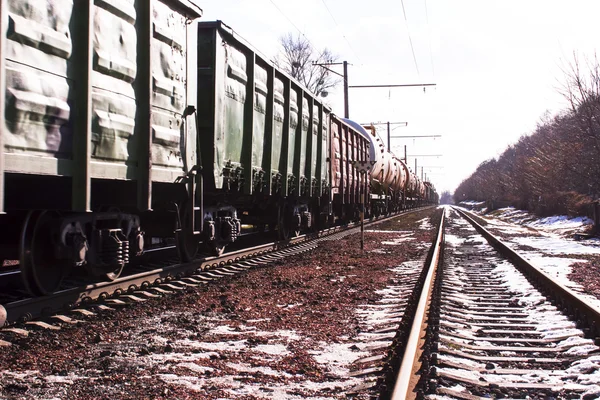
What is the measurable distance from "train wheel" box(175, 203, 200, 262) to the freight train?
2 cm

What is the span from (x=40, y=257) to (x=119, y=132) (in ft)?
4.55

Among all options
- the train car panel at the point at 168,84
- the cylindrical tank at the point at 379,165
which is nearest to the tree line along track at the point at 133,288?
the train car panel at the point at 168,84

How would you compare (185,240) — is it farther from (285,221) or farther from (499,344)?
(285,221)

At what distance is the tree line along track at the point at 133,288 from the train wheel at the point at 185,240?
0.16m

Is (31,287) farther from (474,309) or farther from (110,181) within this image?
(474,309)

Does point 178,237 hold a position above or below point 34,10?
below

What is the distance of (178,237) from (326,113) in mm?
8483

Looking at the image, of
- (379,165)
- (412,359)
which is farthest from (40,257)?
(379,165)

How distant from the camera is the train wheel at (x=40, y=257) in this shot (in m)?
5.29

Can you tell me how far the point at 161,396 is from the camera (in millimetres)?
3389

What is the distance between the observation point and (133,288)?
673 centimetres

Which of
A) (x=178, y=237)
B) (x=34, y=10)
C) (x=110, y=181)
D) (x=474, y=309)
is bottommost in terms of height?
(x=474, y=309)

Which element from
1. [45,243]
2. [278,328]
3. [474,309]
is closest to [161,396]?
[278,328]

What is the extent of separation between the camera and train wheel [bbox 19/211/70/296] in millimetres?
5289
